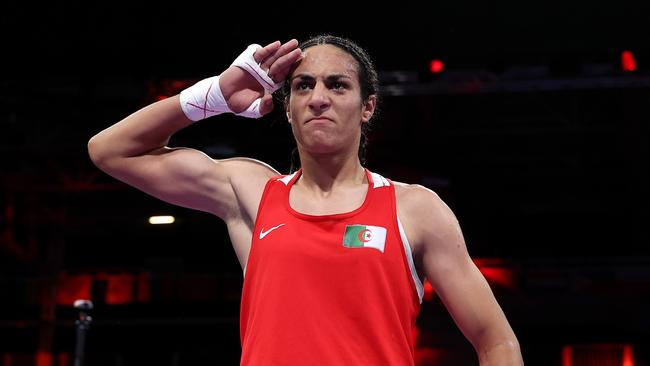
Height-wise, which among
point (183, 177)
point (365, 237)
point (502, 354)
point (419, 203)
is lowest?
point (502, 354)

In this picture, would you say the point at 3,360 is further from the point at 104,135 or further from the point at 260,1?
the point at 104,135

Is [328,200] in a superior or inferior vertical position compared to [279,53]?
inferior

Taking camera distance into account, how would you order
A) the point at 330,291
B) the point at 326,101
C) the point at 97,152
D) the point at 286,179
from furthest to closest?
1. the point at 97,152
2. the point at 286,179
3. the point at 326,101
4. the point at 330,291

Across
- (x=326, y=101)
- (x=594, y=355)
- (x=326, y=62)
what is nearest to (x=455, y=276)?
(x=326, y=101)

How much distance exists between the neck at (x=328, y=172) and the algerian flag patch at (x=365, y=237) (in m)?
0.25

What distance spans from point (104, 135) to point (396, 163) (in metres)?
7.22

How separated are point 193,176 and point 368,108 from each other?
555 millimetres

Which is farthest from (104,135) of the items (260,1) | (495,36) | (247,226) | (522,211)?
(522,211)

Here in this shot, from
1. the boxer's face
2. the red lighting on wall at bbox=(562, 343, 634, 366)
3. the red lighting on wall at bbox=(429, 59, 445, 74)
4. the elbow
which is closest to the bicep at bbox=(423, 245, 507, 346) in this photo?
the boxer's face

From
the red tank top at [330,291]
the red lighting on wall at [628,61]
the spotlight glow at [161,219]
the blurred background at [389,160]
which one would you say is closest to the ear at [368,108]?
the red tank top at [330,291]

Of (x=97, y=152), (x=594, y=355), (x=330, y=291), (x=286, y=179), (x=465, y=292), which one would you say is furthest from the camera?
(x=594, y=355)

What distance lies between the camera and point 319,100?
2402 mm

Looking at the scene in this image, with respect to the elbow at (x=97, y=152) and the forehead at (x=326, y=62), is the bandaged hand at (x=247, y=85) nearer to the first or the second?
the forehead at (x=326, y=62)

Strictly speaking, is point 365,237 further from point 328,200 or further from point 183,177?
point 183,177
